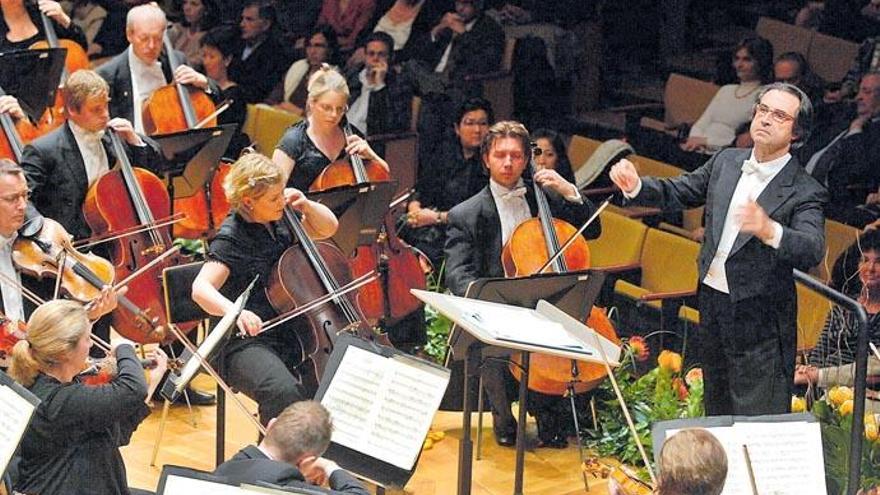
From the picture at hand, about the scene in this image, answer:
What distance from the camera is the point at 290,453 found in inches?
150

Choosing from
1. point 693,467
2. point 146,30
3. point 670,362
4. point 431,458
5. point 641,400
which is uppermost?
point 146,30

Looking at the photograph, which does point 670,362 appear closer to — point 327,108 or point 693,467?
point 327,108

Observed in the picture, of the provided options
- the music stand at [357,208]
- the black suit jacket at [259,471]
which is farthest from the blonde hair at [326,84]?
the black suit jacket at [259,471]

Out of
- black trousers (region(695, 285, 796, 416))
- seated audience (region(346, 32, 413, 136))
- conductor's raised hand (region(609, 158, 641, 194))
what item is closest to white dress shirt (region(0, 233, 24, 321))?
conductor's raised hand (region(609, 158, 641, 194))

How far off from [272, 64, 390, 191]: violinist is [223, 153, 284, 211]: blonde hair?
88 cm

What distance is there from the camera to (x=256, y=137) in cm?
838

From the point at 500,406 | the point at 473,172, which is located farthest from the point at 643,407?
the point at 473,172

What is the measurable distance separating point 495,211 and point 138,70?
2039 mm

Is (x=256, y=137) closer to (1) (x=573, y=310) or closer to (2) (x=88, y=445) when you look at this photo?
(1) (x=573, y=310)

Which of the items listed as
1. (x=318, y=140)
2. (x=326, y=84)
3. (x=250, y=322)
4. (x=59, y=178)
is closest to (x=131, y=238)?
(x=59, y=178)

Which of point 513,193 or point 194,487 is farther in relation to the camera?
point 513,193

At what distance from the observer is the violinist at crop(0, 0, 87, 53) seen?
7090 millimetres

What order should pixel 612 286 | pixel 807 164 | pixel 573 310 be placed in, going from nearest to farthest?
pixel 573 310 < pixel 612 286 < pixel 807 164

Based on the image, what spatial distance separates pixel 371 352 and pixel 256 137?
4228 millimetres
